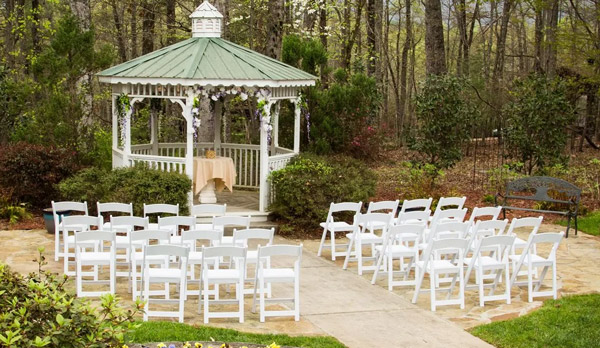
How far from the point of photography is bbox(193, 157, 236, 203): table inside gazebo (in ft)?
51.0

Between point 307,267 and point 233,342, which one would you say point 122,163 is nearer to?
point 307,267

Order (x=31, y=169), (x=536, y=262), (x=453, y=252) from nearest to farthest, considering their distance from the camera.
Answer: (x=536, y=262), (x=453, y=252), (x=31, y=169)

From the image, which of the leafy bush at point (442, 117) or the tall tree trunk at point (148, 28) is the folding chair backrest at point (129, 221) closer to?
the leafy bush at point (442, 117)

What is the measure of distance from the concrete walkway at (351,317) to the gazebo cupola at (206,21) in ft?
19.9

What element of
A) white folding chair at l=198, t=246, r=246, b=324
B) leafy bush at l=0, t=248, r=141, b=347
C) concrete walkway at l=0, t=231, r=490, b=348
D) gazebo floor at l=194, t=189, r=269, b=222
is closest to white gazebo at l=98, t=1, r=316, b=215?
gazebo floor at l=194, t=189, r=269, b=222

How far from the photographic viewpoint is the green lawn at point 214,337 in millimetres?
8469

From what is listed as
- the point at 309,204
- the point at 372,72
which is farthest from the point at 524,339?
the point at 372,72

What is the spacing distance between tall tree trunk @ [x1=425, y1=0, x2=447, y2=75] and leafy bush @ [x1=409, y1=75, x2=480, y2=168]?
4.23 m

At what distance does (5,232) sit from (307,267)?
5.80m

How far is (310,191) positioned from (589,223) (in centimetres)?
564

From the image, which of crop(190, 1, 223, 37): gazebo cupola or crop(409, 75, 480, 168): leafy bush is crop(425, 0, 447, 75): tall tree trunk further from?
crop(190, 1, 223, 37): gazebo cupola

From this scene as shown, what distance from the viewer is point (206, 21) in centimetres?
1638

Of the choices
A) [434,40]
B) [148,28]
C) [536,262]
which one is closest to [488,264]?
[536,262]

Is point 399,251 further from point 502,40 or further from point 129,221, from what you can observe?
point 502,40
